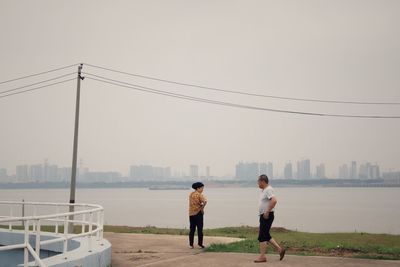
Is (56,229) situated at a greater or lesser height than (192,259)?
greater

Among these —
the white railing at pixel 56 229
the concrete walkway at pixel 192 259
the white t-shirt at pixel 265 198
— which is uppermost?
the white t-shirt at pixel 265 198

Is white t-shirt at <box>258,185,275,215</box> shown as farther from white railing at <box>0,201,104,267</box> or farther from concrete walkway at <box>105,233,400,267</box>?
white railing at <box>0,201,104,267</box>

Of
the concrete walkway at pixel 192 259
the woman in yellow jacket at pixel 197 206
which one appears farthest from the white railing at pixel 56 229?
the woman in yellow jacket at pixel 197 206

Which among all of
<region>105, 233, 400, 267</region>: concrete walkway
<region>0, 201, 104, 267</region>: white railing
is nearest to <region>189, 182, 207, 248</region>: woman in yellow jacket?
<region>105, 233, 400, 267</region>: concrete walkway

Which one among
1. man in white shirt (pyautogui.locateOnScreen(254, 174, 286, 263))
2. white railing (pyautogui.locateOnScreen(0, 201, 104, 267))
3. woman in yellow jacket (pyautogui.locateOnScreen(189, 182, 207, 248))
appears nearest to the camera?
white railing (pyautogui.locateOnScreen(0, 201, 104, 267))

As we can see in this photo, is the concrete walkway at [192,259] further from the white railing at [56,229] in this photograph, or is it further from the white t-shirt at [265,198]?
the white t-shirt at [265,198]

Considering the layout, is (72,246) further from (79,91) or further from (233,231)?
(233,231)

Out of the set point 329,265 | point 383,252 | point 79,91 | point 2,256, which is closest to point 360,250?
point 383,252

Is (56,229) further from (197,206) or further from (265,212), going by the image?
(265,212)

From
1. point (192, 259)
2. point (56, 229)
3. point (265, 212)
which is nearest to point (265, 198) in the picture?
point (265, 212)

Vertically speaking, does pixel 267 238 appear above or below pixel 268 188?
below

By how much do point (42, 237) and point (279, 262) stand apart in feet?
Result: 23.7

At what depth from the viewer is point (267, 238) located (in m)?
11.6

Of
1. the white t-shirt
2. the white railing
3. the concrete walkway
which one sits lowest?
the concrete walkway
